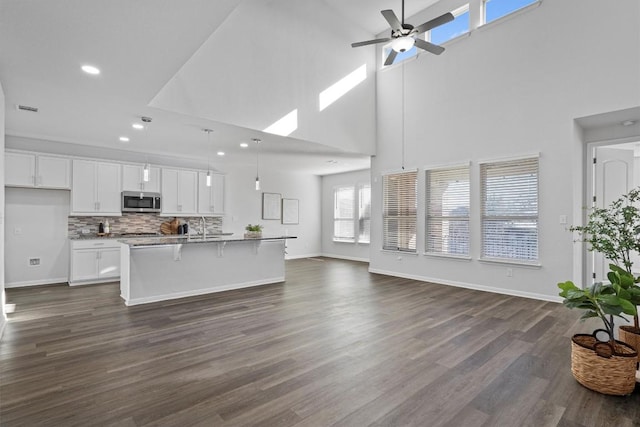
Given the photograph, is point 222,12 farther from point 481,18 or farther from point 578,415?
point 481,18

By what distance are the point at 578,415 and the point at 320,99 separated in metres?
5.55

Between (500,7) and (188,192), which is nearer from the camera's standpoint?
(500,7)

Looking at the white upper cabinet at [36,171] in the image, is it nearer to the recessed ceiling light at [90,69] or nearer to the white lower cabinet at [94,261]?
the white lower cabinet at [94,261]

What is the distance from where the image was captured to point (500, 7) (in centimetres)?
553

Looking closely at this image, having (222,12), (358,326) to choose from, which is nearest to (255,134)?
(222,12)

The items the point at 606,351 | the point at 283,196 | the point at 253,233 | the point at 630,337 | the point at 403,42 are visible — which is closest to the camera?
the point at 606,351

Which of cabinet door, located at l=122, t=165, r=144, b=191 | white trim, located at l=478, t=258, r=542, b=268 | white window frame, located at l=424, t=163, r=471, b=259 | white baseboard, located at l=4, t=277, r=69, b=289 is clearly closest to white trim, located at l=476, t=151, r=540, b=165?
white window frame, located at l=424, t=163, r=471, b=259

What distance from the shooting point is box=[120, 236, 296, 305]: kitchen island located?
15.3ft

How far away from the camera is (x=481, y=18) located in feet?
18.8

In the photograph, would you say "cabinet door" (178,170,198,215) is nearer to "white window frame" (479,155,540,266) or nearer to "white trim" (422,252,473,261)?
"white trim" (422,252,473,261)

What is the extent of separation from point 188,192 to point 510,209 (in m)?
6.41

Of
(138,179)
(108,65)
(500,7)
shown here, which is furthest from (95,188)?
(500,7)

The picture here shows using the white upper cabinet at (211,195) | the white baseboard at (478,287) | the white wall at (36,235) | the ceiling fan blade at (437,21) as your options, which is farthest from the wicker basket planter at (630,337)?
the white wall at (36,235)

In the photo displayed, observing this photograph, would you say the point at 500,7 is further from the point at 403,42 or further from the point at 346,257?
the point at 346,257
